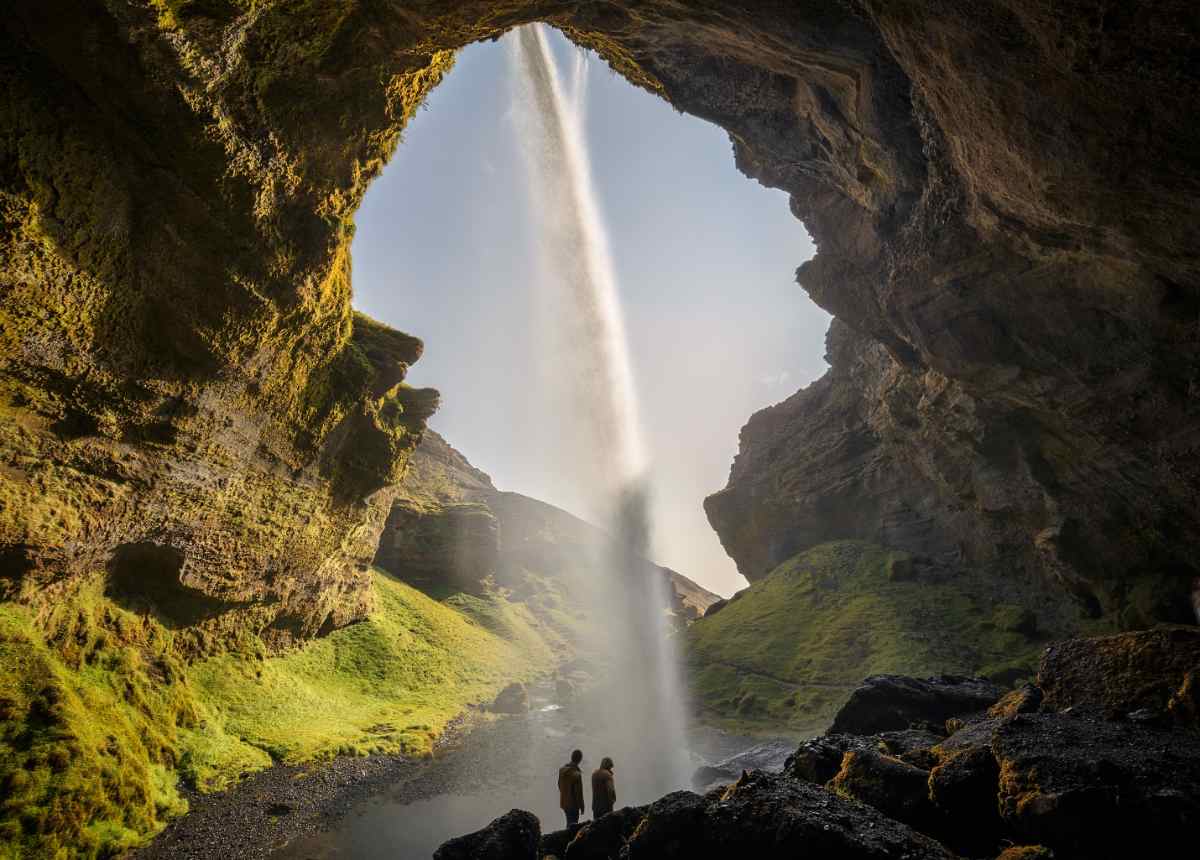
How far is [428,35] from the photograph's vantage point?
14406 mm

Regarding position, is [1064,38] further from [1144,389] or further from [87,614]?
[87,614]

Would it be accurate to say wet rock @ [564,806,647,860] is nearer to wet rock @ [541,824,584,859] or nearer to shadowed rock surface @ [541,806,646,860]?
shadowed rock surface @ [541,806,646,860]

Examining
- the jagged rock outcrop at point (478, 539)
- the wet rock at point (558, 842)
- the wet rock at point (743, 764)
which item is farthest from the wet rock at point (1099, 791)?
the jagged rock outcrop at point (478, 539)

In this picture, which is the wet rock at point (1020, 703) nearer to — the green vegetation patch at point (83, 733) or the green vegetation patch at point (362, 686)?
the green vegetation patch at point (83, 733)

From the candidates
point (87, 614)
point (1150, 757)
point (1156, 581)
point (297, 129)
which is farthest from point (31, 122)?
point (1156, 581)

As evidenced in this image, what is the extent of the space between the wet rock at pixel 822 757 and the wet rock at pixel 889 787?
58.0 inches

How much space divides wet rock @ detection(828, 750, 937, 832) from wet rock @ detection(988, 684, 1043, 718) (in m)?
5.21

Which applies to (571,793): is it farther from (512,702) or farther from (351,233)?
(512,702)

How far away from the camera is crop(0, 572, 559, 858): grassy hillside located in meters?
10.5

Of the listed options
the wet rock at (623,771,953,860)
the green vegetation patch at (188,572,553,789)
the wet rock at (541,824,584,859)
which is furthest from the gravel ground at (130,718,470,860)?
the wet rock at (623,771,953,860)

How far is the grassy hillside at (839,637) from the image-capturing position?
92.2ft

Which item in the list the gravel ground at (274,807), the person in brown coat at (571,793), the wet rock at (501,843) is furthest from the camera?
the person in brown coat at (571,793)

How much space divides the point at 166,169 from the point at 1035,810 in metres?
22.4

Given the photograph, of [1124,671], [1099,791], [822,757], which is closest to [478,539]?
[822,757]
